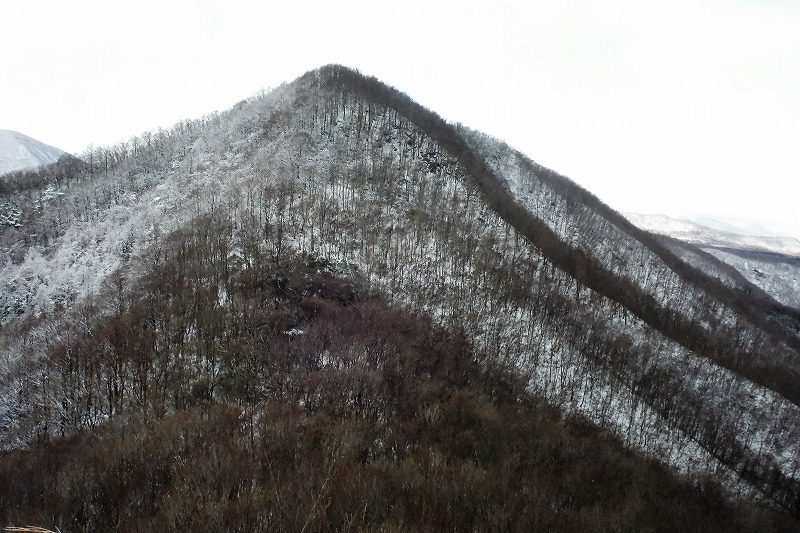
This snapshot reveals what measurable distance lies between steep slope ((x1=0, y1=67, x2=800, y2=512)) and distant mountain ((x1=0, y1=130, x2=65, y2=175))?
73.4 m

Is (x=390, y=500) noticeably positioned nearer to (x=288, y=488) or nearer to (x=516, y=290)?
(x=288, y=488)

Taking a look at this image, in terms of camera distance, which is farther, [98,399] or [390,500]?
[98,399]

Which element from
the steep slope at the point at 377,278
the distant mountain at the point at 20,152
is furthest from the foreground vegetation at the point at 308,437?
the distant mountain at the point at 20,152

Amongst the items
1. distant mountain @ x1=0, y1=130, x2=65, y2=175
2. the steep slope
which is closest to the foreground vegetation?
the steep slope

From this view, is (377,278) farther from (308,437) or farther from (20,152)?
(20,152)

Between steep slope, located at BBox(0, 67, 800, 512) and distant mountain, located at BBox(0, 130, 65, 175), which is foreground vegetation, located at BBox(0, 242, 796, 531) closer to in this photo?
steep slope, located at BBox(0, 67, 800, 512)

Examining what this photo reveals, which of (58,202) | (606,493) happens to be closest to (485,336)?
(606,493)

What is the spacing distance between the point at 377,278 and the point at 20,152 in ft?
454

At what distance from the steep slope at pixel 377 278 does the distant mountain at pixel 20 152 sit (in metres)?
73.4

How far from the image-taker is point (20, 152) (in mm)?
113812

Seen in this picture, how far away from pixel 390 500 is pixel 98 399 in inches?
769

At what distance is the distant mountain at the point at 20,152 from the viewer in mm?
107406

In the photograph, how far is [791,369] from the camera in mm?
53188

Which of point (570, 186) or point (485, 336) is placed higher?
point (570, 186)
